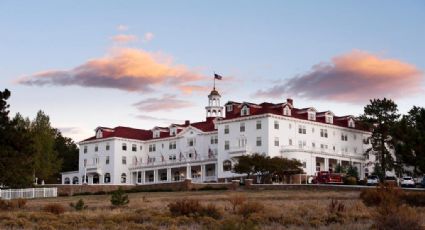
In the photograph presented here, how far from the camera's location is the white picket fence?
74688 mm

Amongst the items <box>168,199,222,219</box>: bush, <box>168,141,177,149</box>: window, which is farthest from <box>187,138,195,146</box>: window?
<box>168,199,222,219</box>: bush

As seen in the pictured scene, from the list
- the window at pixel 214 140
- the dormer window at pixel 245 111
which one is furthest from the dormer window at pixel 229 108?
the dormer window at pixel 245 111

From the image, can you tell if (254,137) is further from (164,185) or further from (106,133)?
(106,133)

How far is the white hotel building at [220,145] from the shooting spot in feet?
313

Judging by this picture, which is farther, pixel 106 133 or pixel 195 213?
pixel 106 133

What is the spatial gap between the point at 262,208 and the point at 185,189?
132ft

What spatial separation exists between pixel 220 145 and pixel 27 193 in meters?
31.6

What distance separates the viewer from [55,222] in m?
31.4

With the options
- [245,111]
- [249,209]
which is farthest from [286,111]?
[249,209]

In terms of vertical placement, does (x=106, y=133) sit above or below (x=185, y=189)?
above

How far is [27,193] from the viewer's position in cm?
7638

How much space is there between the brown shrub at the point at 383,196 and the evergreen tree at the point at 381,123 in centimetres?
6127

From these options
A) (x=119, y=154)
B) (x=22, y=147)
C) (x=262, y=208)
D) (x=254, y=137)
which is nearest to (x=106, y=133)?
(x=119, y=154)

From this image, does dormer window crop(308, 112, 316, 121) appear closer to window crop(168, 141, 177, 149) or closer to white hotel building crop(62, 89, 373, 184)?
white hotel building crop(62, 89, 373, 184)
